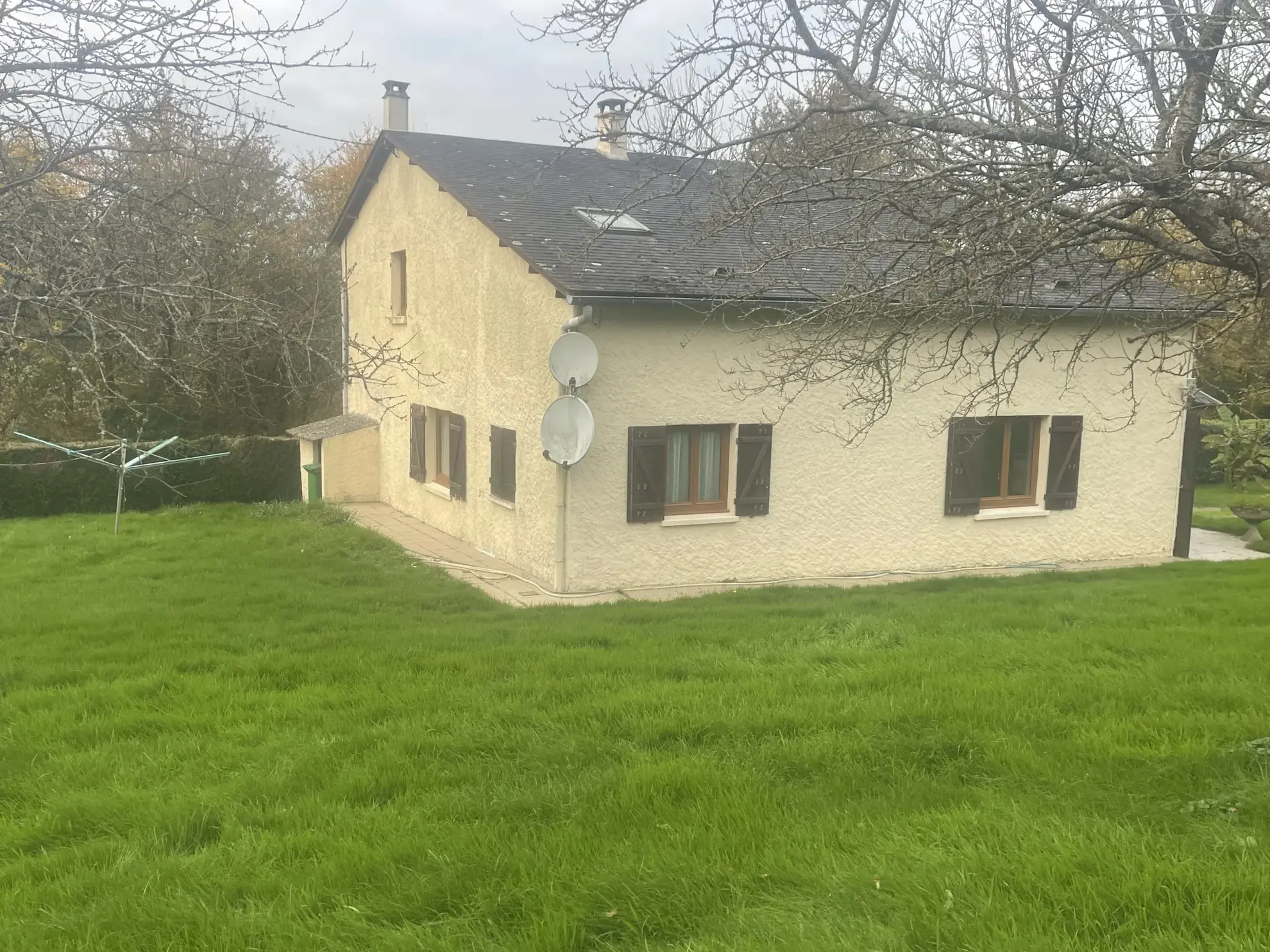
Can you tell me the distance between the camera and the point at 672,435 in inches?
439

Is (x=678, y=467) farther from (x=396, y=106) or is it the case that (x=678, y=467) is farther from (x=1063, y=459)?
(x=396, y=106)

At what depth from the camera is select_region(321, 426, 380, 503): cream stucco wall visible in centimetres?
1625

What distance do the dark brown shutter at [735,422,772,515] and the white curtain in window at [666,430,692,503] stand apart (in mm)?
559

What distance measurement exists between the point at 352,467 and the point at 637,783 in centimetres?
1309

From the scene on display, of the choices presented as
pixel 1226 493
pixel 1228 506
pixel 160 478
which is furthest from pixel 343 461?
pixel 1226 493

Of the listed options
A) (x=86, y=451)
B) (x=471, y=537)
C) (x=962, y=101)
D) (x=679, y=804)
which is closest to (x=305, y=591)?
(x=471, y=537)

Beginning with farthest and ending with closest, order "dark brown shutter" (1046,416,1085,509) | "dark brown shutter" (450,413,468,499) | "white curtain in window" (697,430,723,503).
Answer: "dark brown shutter" (450,413,468,499) → "dark brown shutter" (1046,416,1085,509) → "white curtain in window" (697,430,723,503)

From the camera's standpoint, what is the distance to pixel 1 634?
7602 millimetres

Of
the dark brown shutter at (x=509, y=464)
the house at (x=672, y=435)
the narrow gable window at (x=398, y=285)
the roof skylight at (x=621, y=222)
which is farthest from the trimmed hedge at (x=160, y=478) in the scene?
the roof skylight at (x=621, y=222)

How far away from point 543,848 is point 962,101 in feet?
12.5

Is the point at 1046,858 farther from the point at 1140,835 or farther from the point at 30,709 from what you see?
the point at 30,709

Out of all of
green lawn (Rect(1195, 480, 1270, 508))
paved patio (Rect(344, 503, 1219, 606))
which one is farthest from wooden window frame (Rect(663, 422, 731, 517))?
green lawn (Rect(1195, 480, 1270, 508))

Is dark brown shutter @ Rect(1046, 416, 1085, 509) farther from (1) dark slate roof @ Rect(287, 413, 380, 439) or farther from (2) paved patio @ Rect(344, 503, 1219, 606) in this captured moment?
(1) dark slate roof @ Rect(287, 413, 380, 439)

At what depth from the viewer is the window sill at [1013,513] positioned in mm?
12477
